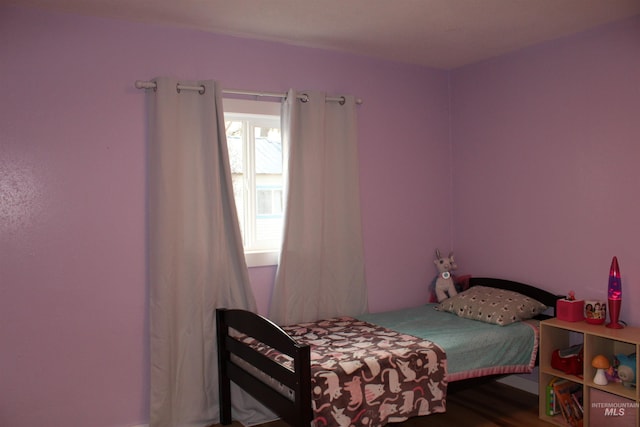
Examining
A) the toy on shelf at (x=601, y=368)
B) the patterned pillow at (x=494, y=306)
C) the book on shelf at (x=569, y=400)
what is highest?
the patterned pillow at (x=494, y=306)

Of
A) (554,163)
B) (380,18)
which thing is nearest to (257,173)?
(380,18)

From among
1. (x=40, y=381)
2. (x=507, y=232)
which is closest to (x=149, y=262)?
(x=40, y=381)

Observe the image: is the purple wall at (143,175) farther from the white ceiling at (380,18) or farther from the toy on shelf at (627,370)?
the toy on shelf at (627,370)

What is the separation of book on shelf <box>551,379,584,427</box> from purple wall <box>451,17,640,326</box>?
20.8 inches

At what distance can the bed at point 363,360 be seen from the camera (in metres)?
2.40

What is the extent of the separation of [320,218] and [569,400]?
1855mm

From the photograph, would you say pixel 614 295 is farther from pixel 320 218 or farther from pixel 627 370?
pixel 320 218

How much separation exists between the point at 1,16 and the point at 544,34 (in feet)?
10.3

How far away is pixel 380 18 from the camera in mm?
3020

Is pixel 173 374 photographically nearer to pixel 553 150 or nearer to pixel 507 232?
pixel 507 232

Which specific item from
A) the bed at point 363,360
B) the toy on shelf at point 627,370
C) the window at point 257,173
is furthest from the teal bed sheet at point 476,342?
the window at point 257,173

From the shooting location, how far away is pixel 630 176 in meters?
3.09

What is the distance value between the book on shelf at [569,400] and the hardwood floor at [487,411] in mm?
132

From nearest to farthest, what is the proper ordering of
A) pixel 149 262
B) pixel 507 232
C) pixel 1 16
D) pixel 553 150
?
pixel 1 16 < pixel 149 262 < pixel 553 150 < pixel 507 232
